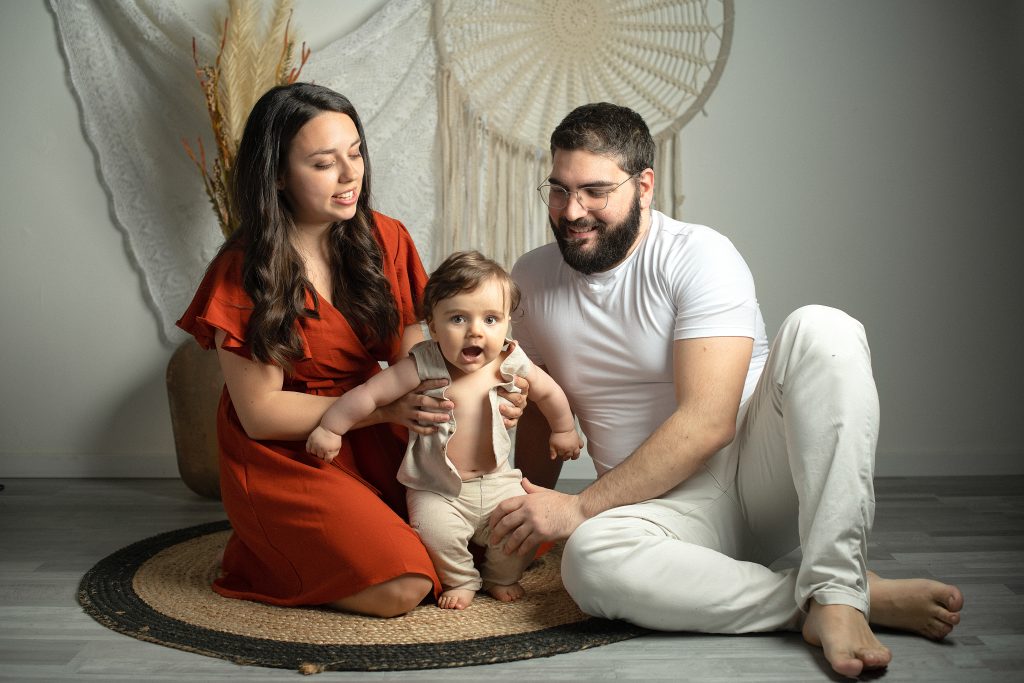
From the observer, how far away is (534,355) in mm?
2160

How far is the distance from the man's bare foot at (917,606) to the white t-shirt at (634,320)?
476 millimetres

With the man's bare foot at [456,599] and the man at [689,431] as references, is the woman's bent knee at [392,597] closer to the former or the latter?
the man's bare foot at [456,599]

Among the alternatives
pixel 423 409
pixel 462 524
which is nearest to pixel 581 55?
pixel 423 409

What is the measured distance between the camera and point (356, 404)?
1901 mm

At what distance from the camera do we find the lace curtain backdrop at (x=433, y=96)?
2.96 metres

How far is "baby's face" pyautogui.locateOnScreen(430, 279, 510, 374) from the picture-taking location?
6.01 feet

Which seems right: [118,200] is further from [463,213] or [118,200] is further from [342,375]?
[342,375]

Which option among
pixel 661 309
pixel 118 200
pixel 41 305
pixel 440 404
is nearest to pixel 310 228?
pixel 440 404

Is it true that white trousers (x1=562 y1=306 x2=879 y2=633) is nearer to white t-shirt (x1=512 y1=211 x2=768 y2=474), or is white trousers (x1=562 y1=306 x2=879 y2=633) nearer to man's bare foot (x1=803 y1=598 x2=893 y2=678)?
man's bare foot (x1=803 y1=598 x2=893 y2=678)

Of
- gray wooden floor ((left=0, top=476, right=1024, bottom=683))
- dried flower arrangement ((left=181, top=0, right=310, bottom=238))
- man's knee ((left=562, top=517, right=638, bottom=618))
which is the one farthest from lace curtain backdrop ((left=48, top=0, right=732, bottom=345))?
man's knee ((left=562, top=517, right=638, bottom=618))

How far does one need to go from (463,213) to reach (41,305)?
51.6 inches

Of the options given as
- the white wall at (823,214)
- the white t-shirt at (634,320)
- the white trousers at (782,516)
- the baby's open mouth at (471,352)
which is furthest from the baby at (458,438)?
the white wall at (823,214)

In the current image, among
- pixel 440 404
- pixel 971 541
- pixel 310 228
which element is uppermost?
pixel 310 228

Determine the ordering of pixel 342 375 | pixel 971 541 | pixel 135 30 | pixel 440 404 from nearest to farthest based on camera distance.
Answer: pixel 440 404 < pixel 342 375 < pixel 971 541 < pixel 135 30
